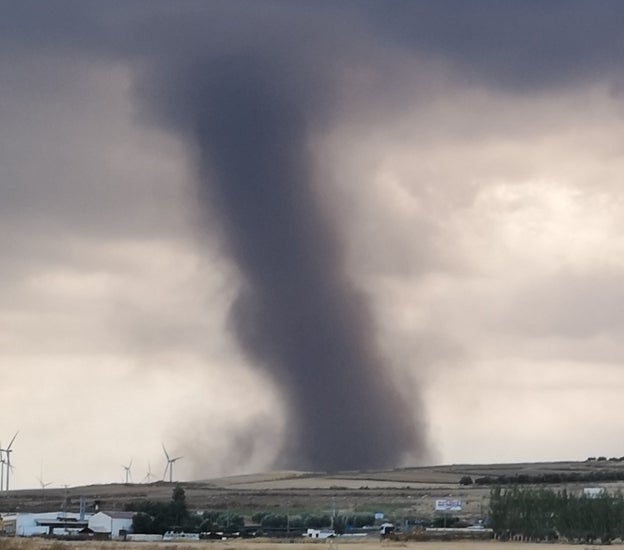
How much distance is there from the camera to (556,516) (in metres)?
131

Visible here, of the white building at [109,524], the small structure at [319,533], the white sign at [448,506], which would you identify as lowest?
the small structure at [319,533]

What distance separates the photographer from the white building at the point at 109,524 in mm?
143375

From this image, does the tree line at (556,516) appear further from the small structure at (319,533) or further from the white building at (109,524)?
the white building at (109,524)

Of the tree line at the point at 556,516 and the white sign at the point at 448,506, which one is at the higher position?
the white sign at the point at 448,506

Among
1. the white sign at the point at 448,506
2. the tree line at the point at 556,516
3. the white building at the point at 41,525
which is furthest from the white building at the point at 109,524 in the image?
the tree line at the point at 556,516

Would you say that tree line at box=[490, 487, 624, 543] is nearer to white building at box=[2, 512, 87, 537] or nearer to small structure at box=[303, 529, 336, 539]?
small structure at box=[303, 529, 336, 539]

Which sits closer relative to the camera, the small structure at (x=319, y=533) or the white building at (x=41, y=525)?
the small structure at (x=319, y=533)

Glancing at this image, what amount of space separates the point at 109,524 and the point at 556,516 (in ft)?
160

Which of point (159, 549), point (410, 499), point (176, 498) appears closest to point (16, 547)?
point (159, 549)

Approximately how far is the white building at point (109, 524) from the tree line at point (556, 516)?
40757 millimetres

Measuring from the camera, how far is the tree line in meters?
126

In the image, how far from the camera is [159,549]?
94.9 meters

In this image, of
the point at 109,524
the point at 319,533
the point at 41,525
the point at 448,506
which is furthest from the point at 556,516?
the point at 41,525

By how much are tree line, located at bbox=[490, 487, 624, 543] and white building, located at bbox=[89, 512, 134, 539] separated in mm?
40757
